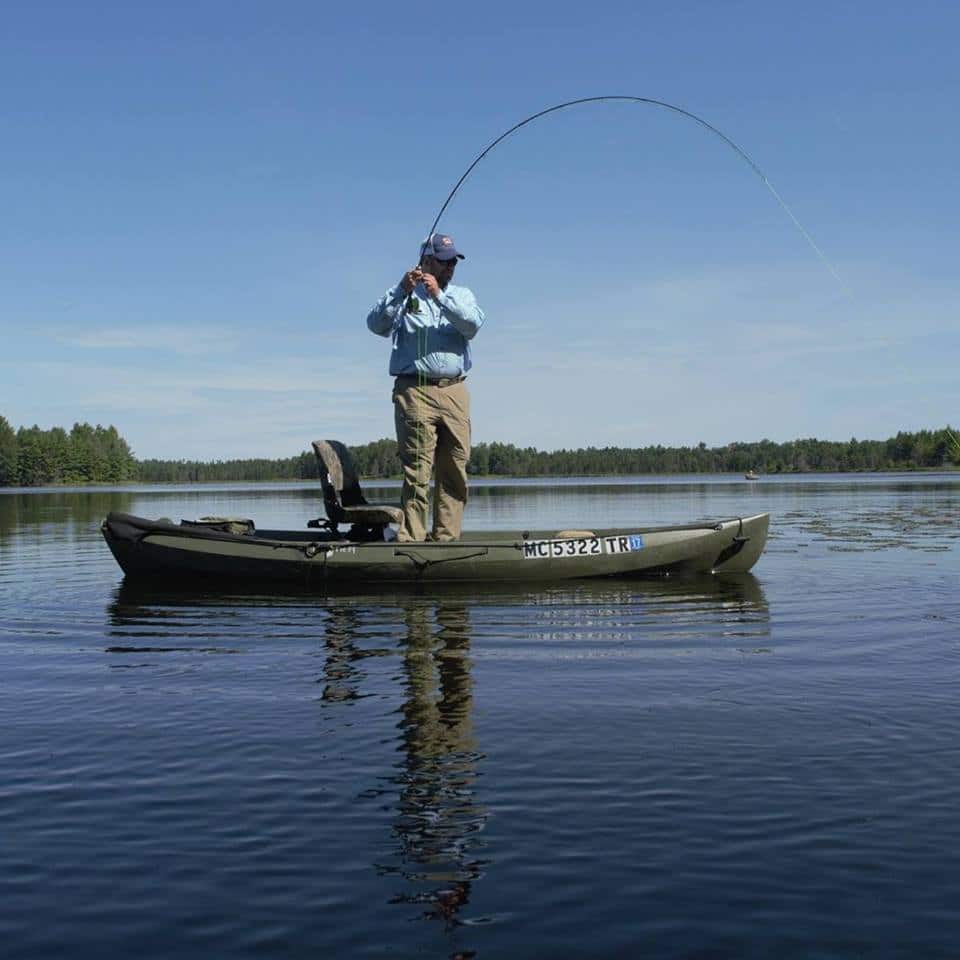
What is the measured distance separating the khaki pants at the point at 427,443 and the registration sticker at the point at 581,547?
1072 mm

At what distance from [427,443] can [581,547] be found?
2.27 m

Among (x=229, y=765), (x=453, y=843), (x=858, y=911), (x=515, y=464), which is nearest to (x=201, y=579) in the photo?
(x=229, y=765)

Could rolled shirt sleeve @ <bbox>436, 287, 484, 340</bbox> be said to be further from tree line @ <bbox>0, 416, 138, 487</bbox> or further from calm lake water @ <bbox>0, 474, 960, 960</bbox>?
tree line @ <bbox>0, 416, 138, 487</bbox>

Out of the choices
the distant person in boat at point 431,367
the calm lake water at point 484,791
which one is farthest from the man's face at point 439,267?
the calm lake water at point 484,791

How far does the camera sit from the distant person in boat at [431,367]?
1204 centimetres

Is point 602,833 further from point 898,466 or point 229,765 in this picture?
point 898,466

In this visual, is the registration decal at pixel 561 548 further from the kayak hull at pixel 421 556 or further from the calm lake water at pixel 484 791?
the calm lake water at pixel 484 791

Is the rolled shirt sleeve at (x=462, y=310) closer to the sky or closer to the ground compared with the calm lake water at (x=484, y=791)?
closer to the sky

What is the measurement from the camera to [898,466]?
164 m

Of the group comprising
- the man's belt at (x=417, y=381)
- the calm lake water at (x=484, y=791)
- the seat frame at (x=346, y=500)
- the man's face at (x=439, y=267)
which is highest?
the man's face at (x=439, y=267)

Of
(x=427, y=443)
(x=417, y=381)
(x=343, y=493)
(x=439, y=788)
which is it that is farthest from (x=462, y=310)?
(x=439, y=788)

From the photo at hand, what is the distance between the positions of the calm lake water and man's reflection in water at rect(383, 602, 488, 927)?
18 mm

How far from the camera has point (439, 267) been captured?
1217cm

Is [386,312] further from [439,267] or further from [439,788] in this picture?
[439,788]
